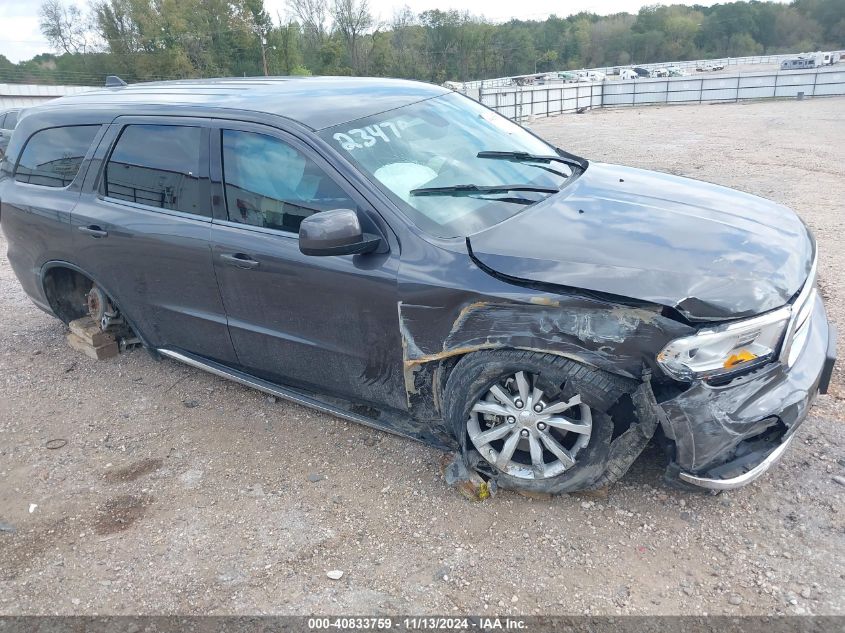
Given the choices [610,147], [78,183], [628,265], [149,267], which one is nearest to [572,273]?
[628,265]

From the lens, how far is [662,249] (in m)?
2.67

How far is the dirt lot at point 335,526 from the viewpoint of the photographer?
2.47m

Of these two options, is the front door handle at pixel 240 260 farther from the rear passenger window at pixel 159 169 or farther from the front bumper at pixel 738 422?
the front bumper at pixel 738 422

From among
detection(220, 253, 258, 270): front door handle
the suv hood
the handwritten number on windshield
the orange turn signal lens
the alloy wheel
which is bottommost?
the alloy wheel

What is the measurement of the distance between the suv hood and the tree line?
48060 millimetres

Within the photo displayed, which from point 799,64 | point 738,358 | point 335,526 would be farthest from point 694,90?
point 335,526

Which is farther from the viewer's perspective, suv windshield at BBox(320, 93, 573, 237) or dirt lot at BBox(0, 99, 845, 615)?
suv windshield at BBox(320, 93, 573, 237)

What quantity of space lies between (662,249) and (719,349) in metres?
0.49

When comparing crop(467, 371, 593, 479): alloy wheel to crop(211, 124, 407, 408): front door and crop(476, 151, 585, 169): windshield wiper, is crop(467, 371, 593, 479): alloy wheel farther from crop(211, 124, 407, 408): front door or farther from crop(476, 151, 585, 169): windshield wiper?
crop(476, 151, 585, 169): windshield wiper

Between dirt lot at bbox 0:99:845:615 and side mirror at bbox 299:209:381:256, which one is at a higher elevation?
side mirror at bbox 299:209:381:256

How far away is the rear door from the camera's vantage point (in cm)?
349

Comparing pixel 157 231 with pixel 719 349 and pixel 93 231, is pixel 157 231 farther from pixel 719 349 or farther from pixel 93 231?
pixel 719 349

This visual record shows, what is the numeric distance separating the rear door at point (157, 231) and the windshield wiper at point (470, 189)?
1227 mm

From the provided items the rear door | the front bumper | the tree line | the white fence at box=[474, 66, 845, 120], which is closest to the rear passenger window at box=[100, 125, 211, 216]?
the rear door
